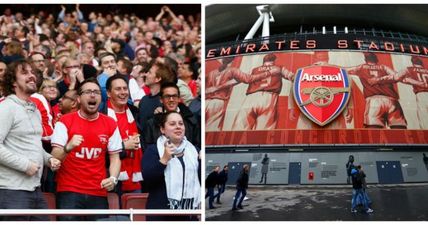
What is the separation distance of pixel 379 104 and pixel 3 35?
13.3 ft

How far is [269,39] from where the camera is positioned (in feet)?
20.5

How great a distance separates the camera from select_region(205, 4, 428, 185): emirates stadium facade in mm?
5672

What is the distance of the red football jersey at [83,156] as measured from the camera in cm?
446

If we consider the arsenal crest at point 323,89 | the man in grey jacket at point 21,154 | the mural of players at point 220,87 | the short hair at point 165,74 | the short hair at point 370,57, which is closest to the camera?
the man in grey jacket at point 21,154

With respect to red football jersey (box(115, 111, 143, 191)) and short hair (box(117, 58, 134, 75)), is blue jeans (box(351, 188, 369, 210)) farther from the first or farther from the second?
short hair (box(117, 58, 134, 75))

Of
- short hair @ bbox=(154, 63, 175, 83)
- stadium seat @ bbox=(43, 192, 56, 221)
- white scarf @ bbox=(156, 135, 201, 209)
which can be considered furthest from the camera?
short hair @ bbox=(154, 63, 175, 83)

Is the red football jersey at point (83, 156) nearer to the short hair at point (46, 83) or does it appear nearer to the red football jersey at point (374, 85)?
the short hair at point (46, 83)

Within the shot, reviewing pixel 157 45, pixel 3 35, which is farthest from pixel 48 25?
pixel 157 45

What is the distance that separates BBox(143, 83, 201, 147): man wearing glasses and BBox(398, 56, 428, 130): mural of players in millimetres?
2471

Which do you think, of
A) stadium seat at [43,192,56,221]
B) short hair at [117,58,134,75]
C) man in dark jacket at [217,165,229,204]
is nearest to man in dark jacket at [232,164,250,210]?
man in dark jacket at [217,165,229,204]

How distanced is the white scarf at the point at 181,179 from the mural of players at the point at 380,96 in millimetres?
2070

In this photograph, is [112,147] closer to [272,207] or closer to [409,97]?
[272,207]

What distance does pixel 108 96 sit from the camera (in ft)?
16.0

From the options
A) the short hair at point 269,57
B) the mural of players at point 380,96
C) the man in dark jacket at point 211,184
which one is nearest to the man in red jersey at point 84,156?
the man in dark jacket at point 211,184
